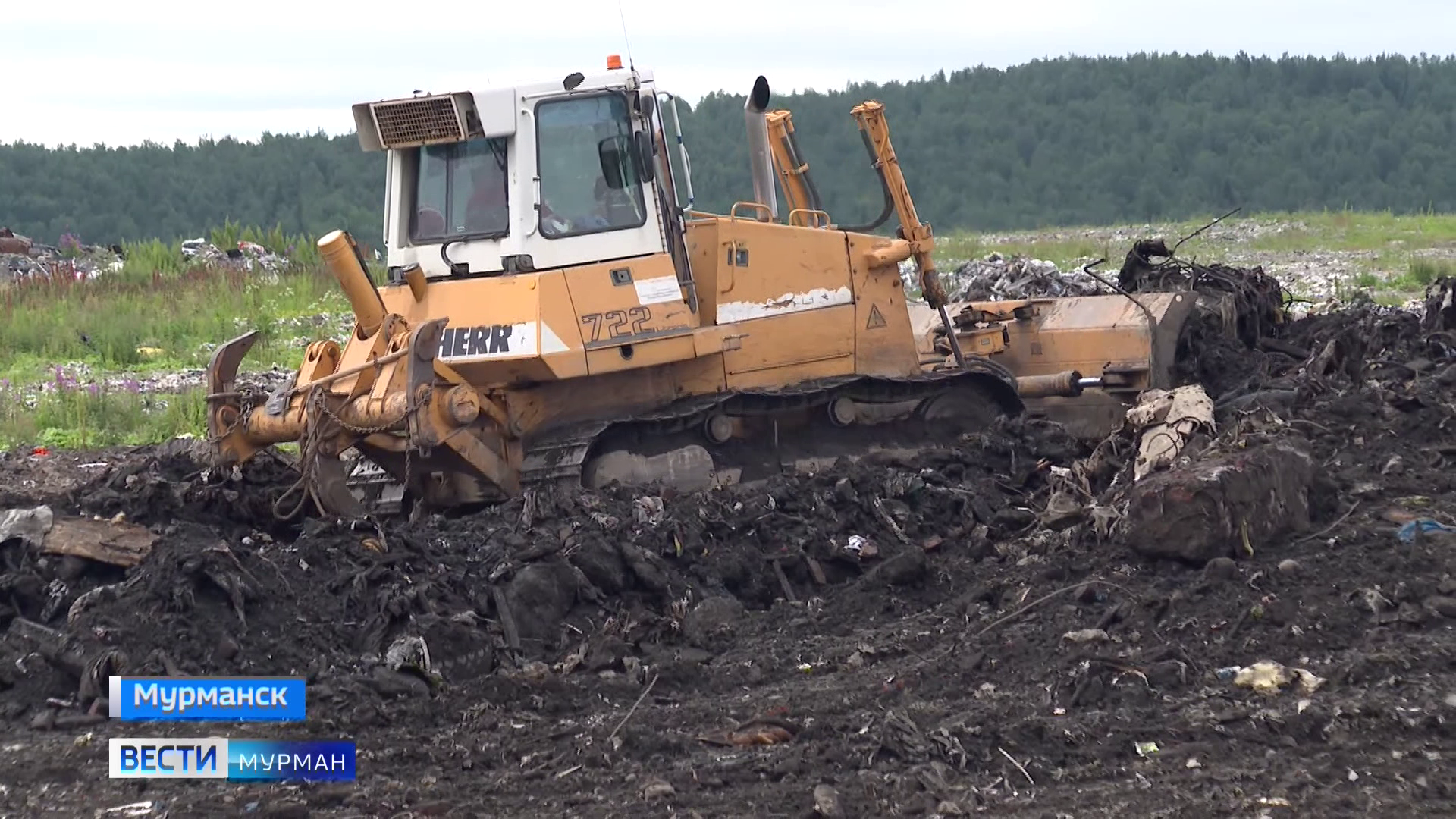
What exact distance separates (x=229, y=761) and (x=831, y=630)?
8.88ft

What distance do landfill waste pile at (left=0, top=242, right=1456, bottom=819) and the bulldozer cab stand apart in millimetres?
1414

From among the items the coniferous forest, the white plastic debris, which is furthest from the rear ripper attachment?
the coniferous forest

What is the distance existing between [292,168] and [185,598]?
145 ft

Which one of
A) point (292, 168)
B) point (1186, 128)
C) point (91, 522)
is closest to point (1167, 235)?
point (1186, 128)

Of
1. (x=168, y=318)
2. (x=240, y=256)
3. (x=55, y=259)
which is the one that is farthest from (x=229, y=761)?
(x=55, y=259)

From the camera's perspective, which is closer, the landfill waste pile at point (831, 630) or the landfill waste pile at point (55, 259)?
the landfill waste pile at point (831, 630)

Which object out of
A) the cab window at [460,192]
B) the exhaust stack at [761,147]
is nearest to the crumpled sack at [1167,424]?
the exhaust stack at [761,147]

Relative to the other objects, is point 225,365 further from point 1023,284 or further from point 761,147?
point 1023,284

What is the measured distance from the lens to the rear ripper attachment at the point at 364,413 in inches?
320

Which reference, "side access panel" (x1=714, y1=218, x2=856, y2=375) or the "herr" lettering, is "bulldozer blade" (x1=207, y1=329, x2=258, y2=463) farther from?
"side access panel" (x1=714, y1=218, x2=856, y2=375)

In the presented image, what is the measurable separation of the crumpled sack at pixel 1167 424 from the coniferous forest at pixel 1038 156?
29.7m

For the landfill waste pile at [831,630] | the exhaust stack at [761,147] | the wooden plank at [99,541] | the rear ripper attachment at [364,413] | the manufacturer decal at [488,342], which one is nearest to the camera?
the landfill waste pile at [831,630]

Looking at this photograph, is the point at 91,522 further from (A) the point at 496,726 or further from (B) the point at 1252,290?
(B) the point at 1252,290

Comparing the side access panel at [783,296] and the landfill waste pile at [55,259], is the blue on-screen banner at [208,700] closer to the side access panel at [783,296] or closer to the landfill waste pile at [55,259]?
the side access panel at [783,296]
